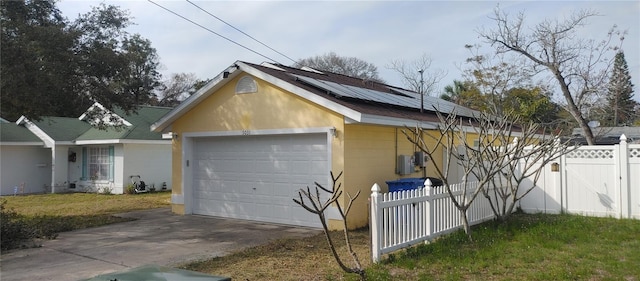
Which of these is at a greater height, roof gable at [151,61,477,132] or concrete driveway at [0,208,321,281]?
roof gable at [151,61,477,132]

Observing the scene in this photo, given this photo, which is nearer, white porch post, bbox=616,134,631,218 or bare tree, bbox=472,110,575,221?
bare tree, bbox=472,110,575,221

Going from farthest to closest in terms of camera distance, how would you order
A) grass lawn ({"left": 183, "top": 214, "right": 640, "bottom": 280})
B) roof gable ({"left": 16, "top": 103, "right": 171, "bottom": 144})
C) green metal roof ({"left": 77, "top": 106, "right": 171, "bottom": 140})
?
roof gable ({"left": 16, "top": 103, "right": 171, "bottom": 144})
green metal roof ({"left": 77, "top": 106, "right": 171, "bottom": 140})
grass lawn ({"left": 183, "top": 214, "right": 640, "bottom": 280})

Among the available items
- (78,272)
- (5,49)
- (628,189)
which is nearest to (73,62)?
(5,49)

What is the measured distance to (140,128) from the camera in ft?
68.2

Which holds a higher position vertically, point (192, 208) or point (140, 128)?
point (140, 128)

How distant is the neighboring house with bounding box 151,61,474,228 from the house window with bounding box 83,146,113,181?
29.3ft

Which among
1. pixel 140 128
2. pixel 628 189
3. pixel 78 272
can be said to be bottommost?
pixel 78 272

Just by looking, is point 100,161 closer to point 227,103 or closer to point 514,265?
point 227,103

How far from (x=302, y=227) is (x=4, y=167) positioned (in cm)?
1668

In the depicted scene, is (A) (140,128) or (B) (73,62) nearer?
(B) (73,62)

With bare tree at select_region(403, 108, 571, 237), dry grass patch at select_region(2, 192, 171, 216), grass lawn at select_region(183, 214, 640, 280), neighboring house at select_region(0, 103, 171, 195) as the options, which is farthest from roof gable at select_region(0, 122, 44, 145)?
bare tree at select_region(403, 108, 571, 237)

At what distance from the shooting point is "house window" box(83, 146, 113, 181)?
20.7 meters

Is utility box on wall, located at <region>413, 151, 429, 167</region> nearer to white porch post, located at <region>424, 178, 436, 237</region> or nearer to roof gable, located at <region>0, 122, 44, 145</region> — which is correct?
white porch post, located at <region>424, 178, 436, 237</region>

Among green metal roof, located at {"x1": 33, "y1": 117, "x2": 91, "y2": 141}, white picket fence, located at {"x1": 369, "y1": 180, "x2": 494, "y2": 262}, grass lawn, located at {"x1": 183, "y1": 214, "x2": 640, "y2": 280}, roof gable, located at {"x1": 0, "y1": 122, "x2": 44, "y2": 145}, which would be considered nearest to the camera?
grass lawn, located at {"x1": 183, "y1": 214, "x2": 640, "y2": 280}
